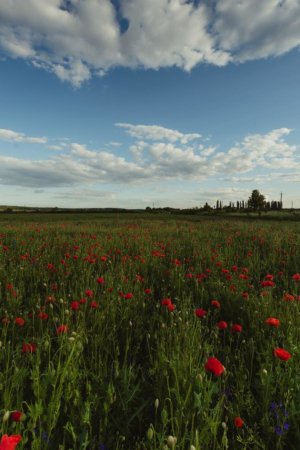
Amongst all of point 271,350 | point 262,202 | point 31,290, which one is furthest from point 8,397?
point 262,202

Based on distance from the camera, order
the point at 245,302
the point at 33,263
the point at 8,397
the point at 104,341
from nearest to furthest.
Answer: the point at 8,397 → the point at 104,341 → the point at 245,302 → the point at 33,263

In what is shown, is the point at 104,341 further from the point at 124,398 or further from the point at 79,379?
the point at 124,398

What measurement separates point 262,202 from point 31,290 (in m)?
96.9

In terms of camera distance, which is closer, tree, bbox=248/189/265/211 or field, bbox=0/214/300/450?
field, bbox=0/214/300/450

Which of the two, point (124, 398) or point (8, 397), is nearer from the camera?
point (8, 397)

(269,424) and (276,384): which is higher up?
(276,384)

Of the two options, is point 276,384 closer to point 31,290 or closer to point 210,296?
point 210,296

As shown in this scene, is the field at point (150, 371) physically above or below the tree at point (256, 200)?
below

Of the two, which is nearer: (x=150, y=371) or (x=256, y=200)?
(x=150, y=371)

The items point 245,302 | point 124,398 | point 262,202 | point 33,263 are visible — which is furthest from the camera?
point 262,202

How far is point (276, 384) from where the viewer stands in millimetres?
1902

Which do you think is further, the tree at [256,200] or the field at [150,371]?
the tree at [256,200]

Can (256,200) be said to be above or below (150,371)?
above

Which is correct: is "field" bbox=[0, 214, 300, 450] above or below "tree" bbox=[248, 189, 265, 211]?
below
